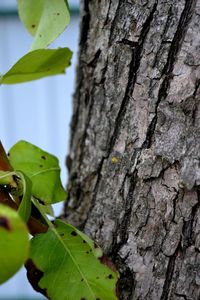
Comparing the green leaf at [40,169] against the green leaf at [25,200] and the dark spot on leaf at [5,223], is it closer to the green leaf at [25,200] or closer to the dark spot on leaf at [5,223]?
the green leaf at [25,200]

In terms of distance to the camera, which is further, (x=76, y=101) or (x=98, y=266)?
(x=76, y=101)

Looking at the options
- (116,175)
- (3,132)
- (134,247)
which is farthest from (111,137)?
(3,132)

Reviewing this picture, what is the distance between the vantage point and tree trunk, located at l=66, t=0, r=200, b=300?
2.30 ft

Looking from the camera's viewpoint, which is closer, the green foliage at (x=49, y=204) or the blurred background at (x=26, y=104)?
the green foliage at (x=49, y=204)

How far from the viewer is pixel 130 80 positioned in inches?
29.9

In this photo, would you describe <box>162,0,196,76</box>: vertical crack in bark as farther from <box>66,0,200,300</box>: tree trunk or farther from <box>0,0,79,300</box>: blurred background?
<box>0,0,79,300</box>: blurred background

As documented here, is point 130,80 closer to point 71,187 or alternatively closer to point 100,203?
point 100,203

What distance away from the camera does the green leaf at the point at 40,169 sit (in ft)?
2.42

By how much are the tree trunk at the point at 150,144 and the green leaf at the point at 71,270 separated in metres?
0.11

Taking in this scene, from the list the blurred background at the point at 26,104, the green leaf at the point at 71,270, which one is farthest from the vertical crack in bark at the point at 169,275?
the blurred background at the point at 26,104

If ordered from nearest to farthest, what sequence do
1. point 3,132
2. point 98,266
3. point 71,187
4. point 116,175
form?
point 98,266, point 116,175, point 71,187, point 3,132

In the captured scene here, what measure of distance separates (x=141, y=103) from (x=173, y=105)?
55mm

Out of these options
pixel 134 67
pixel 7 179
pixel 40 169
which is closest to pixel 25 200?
pixel 7 179

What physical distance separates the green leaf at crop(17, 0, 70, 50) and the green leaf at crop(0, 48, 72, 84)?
0.03m
